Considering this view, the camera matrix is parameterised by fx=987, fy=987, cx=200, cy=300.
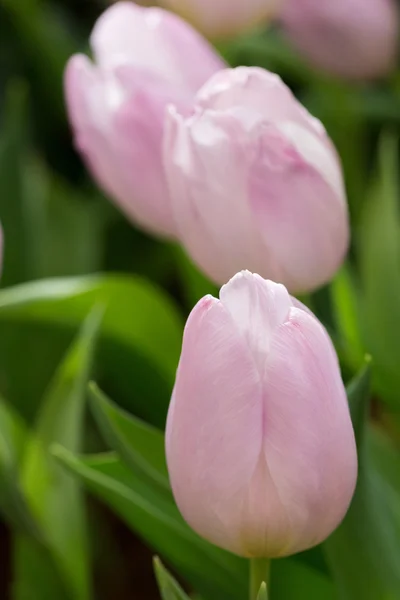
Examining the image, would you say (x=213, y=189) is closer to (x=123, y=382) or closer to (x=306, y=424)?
(x=306, y=424)

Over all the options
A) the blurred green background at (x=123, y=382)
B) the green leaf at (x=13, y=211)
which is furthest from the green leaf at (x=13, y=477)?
the green leaf at (x=13, y=211)

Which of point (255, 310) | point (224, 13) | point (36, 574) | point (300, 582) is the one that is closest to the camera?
point (255, 310)

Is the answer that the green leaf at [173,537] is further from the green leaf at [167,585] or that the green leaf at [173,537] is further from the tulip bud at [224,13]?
the tulip bud at [224,13]

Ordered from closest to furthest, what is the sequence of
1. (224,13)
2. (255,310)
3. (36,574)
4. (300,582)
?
(255,310), (300,582), (36,574), (224,13)

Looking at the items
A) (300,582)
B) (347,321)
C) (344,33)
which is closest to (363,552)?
(300,582)

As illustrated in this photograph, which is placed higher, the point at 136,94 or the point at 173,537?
the point at 136,94

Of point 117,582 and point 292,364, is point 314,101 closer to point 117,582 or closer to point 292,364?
point 117,582

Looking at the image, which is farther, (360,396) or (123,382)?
(123,382)
